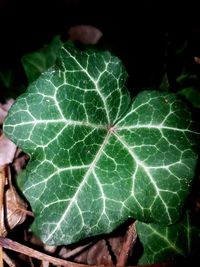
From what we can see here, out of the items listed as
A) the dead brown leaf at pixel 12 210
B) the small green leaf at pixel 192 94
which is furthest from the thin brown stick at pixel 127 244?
the small green leaf at pixel 192 94

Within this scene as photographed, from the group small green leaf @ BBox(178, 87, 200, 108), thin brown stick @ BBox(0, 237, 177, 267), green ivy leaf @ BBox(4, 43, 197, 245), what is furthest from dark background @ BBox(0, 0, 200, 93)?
thin brown stick @ BBox(0, 237, 177, 267)

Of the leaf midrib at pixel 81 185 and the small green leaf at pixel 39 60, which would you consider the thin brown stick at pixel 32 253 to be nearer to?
the leaf midrib at pixel 81 185

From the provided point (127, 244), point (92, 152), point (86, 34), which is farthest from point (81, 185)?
point (86, 34)

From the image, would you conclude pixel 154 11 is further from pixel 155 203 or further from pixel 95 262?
pixel 95 262

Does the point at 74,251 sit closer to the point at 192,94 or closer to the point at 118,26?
the point at 192,94

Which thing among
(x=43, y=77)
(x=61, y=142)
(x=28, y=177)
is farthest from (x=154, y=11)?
(x=28, y=177)
